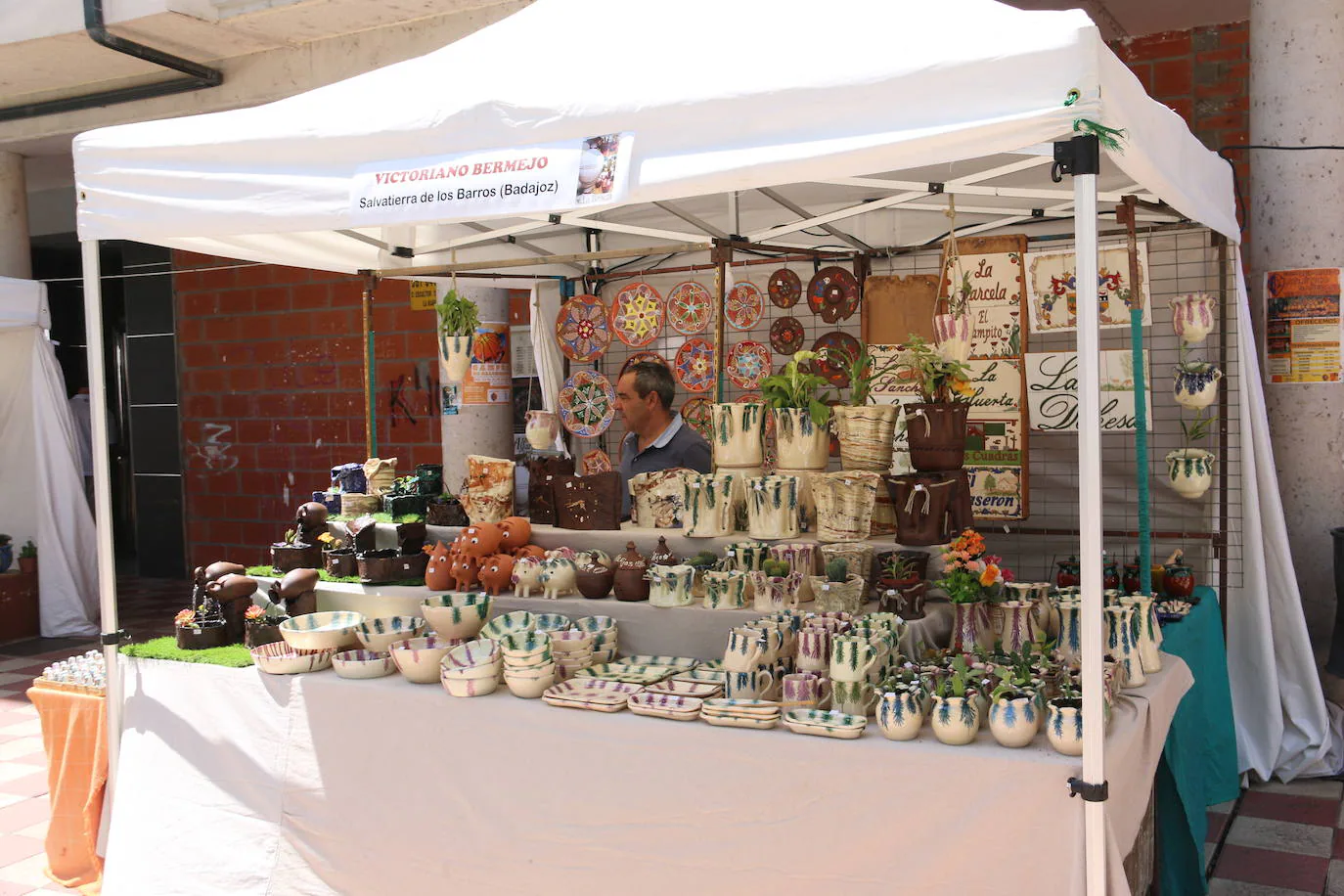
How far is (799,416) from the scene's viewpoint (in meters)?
3.08

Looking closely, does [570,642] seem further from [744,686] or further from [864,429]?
[864,429]

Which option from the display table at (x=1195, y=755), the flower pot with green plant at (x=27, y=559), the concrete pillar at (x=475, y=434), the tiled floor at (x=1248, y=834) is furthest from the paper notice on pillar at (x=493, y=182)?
the flower pot with green plant at (x=27, y=559)

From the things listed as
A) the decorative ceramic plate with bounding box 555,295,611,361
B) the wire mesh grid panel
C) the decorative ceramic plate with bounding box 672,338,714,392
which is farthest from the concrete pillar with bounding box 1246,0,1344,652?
the decorative ceramic plate with bounding box 555,295,611,361

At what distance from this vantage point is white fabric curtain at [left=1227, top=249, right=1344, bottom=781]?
3.66m

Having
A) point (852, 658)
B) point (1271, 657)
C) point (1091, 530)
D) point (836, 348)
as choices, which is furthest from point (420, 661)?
point (1271, 657)

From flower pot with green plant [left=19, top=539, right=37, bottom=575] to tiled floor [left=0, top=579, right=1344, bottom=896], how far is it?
2.30 meters

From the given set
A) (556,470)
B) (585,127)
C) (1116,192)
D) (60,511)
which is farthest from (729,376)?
(60,511)

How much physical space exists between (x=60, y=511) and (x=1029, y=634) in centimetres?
602

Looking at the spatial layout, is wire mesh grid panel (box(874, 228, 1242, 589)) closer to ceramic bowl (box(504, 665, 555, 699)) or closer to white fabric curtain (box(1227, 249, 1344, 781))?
white fabric curtain (box(1227, 249, 1344, 781))

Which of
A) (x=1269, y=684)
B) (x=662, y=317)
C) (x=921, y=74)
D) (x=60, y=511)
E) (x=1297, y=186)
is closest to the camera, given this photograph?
(x=921, y=74)

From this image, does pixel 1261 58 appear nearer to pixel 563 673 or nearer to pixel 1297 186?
pixel 1297 186

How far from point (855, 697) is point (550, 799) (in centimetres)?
77

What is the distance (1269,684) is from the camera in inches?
147

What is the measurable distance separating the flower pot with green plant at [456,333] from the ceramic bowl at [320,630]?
3.86 ft
